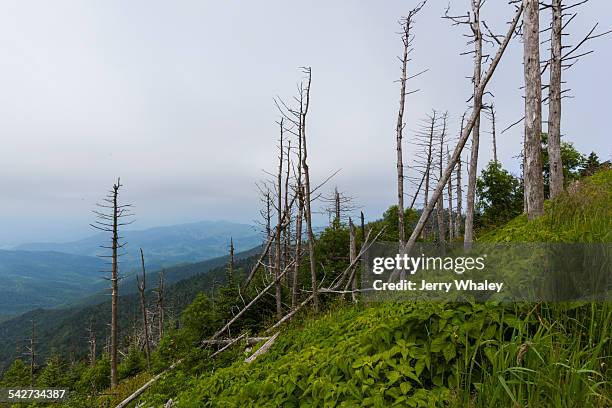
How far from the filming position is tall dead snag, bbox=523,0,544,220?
791 centimetres

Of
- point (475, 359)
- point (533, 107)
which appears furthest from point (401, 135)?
point (475, 359)

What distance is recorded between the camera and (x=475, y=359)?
283cm

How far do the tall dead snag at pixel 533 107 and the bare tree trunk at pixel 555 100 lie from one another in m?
4.78

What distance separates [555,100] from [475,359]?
13.6 metres

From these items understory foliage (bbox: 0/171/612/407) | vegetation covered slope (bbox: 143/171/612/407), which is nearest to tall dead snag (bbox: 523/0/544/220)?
understory foliage (bbox: 0/171/612/407)

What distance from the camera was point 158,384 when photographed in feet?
28.6

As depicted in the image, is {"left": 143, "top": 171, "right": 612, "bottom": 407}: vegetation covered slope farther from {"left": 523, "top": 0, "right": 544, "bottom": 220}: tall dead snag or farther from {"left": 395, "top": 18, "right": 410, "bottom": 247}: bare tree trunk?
{"left": 395, "top": 18, "right": 410, "bottom": 247}: bare tree trunk

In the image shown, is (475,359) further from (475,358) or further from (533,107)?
(533,107)

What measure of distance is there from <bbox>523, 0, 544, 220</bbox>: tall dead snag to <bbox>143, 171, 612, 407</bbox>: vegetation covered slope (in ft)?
14.0

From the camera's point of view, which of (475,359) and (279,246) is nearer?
(475,359)

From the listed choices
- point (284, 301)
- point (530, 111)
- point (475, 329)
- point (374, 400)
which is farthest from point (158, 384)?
point (530, 111)

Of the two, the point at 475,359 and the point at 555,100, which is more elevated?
the point at 555,100

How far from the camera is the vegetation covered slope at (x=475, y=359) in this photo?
2.31m

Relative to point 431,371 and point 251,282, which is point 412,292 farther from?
point 251,282
